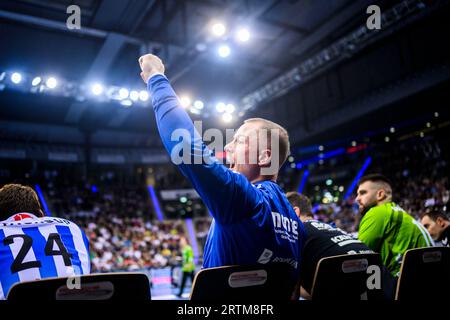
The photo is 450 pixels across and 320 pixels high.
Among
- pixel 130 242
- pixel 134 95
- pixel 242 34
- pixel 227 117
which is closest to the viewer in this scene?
pixel 242 34

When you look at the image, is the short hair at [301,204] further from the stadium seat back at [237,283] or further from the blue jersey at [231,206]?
the stadium seat back at [237,283]

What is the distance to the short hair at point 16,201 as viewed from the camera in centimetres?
208

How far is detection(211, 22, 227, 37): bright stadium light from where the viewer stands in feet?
28.5

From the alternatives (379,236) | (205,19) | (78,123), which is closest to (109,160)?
(78,123)

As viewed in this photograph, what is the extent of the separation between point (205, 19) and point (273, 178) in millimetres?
8760

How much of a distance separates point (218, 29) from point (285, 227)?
26.7 feet

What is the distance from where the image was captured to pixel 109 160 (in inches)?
736

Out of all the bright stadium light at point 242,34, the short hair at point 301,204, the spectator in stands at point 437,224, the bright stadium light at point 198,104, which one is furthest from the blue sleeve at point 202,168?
the bright stadium light at point 198,104

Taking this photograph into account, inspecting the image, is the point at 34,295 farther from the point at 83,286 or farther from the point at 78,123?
the point at 78,123

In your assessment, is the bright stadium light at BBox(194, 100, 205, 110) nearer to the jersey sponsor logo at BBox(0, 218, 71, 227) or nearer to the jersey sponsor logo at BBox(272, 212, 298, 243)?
the jersey sponsor logo at BBox(0, 218, 71, 227)

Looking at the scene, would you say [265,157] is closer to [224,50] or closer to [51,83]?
[224,50]

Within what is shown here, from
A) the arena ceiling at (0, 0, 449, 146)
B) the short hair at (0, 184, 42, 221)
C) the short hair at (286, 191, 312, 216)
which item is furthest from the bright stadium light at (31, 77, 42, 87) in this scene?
the short hair at (286, 191, 312, 216)

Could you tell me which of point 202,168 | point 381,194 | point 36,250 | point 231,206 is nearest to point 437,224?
point 381,194

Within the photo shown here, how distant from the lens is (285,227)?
1.43m
